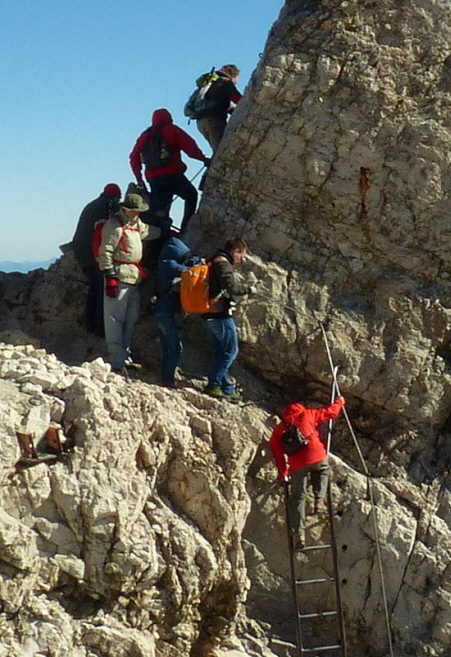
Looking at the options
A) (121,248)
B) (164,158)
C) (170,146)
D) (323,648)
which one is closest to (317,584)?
(323,648)

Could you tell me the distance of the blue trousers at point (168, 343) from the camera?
13477mm

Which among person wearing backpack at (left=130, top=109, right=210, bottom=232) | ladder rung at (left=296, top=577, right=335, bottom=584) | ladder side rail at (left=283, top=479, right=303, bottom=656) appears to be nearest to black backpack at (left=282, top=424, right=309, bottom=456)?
ladder side rail at (left=283, top=479, right=303, bottom=656)

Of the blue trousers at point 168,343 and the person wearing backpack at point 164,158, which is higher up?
the person wearing backpack at point 164,158

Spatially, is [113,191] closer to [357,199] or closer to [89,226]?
[89,226]

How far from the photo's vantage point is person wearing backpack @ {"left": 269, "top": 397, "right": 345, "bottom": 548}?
12266 millimetres

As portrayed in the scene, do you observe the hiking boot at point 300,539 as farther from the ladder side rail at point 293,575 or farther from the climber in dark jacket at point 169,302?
the climber in dark jacket at point 169,302

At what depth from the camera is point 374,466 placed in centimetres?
1369

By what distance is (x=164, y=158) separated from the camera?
14562 mm

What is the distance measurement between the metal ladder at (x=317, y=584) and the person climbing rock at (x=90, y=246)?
4150 millimetres

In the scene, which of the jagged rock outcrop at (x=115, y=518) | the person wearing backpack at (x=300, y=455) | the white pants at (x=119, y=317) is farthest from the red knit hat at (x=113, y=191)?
the person wearing backpack at (x=300, y=455)

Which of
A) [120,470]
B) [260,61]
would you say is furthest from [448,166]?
[120,470]

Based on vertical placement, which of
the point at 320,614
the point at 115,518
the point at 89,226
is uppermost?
the point at 89,226

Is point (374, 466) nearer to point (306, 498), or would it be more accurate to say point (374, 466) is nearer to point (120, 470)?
point (306, 498)

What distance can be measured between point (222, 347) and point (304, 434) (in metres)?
1.84
